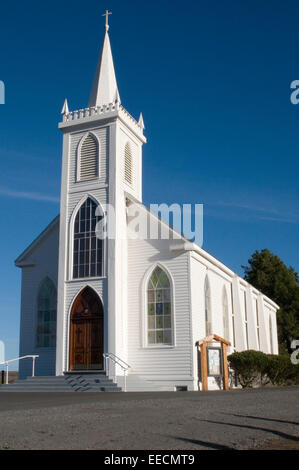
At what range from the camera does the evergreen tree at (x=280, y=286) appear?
4631 cm

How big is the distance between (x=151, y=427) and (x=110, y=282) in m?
15.0

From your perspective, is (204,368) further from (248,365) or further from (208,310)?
(208,310)

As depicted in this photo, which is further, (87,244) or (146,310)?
(87,244)

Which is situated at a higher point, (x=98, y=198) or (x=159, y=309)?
(x=98, y=198)

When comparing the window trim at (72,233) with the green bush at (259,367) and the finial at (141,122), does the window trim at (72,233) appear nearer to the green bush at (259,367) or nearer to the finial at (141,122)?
the finial at (141,122)

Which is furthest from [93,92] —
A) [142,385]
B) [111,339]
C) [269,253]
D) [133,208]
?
[269,253]

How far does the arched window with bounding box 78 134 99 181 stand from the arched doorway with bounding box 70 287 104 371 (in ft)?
17.8

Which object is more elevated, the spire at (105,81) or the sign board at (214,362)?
the spire at (105,81)

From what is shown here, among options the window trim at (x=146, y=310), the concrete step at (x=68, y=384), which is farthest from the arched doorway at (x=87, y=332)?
the window trim at (x=146, y=310)

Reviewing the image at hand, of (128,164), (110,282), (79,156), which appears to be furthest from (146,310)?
(79,156)

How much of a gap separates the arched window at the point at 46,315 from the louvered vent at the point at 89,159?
5515 millimetres

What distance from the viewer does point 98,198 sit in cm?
2433

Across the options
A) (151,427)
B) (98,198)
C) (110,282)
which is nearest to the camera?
(151,427)
